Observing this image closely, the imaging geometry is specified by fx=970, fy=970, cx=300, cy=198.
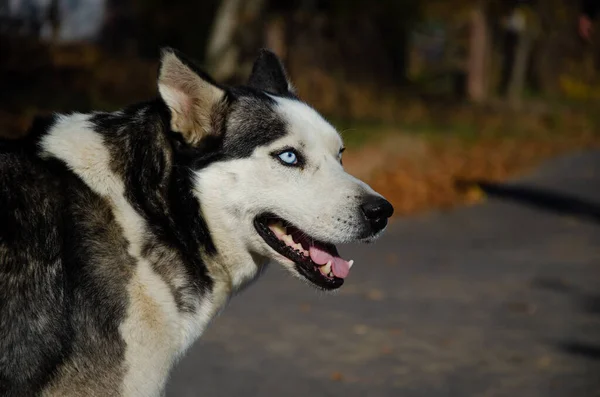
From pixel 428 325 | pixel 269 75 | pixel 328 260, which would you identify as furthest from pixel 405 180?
pixel 328 260

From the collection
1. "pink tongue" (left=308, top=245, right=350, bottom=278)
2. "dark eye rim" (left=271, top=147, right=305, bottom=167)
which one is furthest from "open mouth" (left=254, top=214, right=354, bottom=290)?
"dark eye rim" (left=271, top=147, right=305, bottom=167)

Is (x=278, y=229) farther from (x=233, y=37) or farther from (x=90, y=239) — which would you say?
(x=233, y=37)

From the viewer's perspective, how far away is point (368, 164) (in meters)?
14.1

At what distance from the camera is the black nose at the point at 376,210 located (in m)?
4.03

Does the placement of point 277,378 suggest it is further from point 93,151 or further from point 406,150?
point 406,150

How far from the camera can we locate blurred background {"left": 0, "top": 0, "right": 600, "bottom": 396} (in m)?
6.48

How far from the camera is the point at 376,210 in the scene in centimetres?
404

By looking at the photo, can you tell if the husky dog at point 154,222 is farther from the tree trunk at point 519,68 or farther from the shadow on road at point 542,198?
Result: the tree trunk at point 519,68

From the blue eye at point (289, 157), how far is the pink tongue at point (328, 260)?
382 millimetres

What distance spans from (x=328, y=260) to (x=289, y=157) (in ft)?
1.58

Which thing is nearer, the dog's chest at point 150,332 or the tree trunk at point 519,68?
the dog's chest at point 150,332

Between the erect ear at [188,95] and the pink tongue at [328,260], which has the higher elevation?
the erect ear at [188,95]

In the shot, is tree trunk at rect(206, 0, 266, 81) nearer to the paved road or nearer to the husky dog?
the paved road

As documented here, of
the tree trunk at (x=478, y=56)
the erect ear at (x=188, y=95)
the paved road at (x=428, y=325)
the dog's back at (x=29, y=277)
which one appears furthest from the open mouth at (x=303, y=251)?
the tree trunk at (x=478, y=56)
